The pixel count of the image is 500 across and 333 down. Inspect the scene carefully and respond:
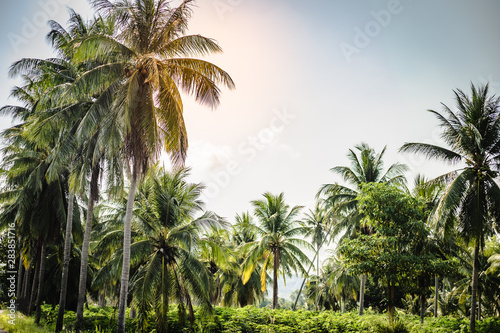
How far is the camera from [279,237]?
24.9 meters

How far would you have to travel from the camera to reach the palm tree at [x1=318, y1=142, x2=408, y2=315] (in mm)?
21594

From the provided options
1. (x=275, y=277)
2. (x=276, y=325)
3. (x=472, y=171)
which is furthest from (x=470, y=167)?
(x=275, y=277)

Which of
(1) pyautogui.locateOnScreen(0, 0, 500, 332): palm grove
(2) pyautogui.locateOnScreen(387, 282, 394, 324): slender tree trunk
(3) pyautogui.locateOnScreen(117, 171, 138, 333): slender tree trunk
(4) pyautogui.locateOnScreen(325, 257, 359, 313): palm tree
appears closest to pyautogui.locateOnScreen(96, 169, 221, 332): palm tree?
(1) pyautogui.locateOnScreen(0, 0, 500, 332): palm grove

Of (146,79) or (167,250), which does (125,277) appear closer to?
(167,250)

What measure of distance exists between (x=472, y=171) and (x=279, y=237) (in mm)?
13693

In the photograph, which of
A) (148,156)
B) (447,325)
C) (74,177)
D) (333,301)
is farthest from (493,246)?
(74,177)

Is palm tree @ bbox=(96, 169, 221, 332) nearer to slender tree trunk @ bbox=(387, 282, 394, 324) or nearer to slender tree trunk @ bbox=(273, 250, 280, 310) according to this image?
slender tree trunk @ bbox=(387, 282, 394, 324)

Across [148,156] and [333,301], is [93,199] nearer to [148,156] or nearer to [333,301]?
[148,156]

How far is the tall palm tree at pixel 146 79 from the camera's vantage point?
10281 millimetres

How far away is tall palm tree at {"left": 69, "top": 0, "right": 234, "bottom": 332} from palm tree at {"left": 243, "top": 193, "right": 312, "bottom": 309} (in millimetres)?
14424

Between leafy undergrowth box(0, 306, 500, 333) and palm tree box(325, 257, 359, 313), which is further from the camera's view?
palm tree box(325, 257, 359, 313)

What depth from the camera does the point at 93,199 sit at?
45.4 ft

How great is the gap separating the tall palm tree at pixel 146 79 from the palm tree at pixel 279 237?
1442 cm

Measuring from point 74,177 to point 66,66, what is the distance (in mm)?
5532
